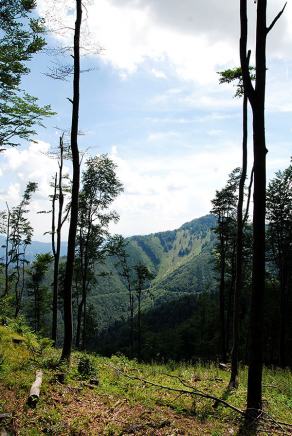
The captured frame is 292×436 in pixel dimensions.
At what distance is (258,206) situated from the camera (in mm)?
8328

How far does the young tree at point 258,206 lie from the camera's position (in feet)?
26.3

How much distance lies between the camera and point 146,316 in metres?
154

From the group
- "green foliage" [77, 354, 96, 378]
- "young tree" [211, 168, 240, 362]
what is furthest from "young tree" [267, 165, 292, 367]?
"green foliage" [77, 354, 96, 378]

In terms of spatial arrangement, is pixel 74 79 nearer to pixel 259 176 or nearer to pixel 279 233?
pixel 259 176

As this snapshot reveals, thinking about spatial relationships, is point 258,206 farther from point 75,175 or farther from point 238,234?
point 75,175

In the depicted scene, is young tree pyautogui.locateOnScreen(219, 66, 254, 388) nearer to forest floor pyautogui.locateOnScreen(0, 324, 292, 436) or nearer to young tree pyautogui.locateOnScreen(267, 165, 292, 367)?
forest floor pyautogui.locateOnScreen(0, 324, 292, 436)

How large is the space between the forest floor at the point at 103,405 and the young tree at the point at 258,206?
78cm

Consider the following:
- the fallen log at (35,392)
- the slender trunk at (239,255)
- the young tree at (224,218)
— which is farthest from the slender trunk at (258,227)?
the young tree at (224,218)

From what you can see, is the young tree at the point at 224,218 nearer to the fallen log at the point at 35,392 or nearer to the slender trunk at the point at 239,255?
the slender trunk at the point at 239,255

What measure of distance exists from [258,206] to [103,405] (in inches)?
248

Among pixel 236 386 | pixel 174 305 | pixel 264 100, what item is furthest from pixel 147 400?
pixel 174 305

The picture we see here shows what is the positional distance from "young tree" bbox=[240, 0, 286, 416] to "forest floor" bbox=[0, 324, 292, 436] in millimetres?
781

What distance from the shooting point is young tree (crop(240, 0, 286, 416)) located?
802 centimetres

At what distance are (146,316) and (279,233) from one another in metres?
132
